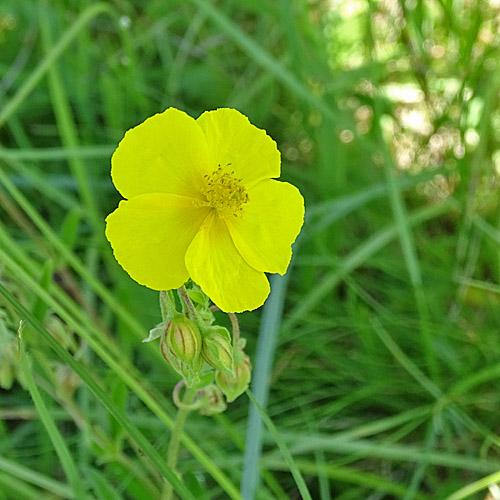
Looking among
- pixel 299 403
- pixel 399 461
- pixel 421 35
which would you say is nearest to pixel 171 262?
pixel 299 403

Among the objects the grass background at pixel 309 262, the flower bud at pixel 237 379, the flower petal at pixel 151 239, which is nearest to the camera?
the flower petal at pixel 151 239

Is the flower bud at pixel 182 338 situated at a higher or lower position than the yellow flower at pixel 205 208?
lower

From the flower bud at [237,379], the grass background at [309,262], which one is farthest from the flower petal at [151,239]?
the grass background at [309,262]

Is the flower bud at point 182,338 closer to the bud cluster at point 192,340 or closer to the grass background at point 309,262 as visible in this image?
the bud cluster at point 192,340

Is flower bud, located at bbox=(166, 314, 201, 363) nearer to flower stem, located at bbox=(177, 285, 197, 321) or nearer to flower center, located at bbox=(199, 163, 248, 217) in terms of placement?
flower stem, located at bbox=(177, 285, 197, 321)

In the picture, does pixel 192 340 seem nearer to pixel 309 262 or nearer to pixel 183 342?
pixel 183 342

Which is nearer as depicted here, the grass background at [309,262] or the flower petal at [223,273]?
the flower petal at [223,273]

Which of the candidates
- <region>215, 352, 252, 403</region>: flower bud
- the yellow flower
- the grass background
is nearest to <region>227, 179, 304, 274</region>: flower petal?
the yellow flower

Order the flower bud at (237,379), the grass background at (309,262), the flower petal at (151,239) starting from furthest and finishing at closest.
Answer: the grass background at (309,262) → the flower bud at (237,379) → the flower petal at (151,239)
